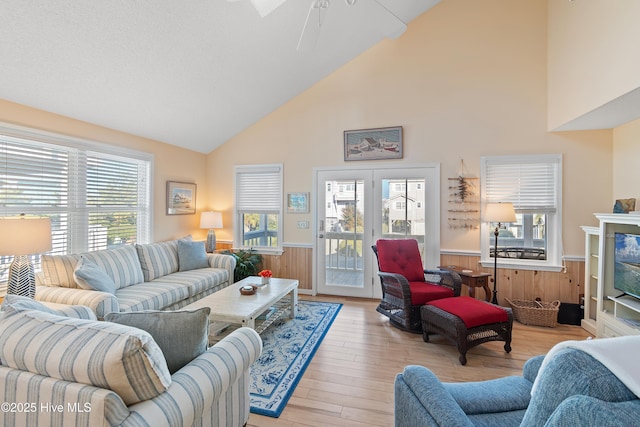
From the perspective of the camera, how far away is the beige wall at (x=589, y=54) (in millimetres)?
2350

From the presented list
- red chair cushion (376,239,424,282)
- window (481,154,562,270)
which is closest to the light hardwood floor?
red chair cushion (376,239,424,282)

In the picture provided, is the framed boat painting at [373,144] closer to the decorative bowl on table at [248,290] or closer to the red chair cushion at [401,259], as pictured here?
the red chair cushion at [401,259]

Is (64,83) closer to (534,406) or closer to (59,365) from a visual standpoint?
(59,365)

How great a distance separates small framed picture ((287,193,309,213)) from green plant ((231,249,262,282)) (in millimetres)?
970

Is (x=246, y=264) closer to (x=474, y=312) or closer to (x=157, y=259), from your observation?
(x=157, y=259)

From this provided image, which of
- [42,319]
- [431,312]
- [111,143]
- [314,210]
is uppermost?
[111,143]

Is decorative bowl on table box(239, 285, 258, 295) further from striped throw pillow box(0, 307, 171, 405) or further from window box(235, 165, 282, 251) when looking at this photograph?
striped throw pillow box(0, 307, 171, 405)

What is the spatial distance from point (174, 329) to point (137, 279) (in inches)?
101

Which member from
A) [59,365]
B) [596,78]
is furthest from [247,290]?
[596,78]

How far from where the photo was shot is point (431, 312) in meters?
2.88

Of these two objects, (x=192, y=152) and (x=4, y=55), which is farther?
(x=192, y=152)

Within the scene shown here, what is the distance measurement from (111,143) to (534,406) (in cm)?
453

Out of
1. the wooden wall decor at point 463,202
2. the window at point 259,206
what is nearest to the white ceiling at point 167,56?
the window at point 259,206

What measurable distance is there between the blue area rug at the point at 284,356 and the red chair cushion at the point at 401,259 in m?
0.97
